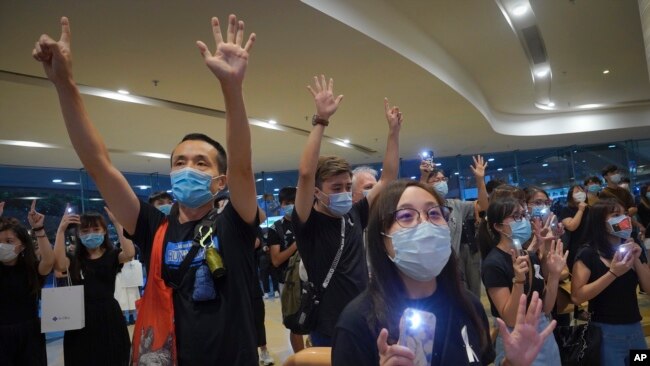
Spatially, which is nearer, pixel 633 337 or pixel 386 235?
pixel 386 235

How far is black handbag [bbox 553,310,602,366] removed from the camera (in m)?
2.35

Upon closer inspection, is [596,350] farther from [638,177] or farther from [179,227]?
[638,177]

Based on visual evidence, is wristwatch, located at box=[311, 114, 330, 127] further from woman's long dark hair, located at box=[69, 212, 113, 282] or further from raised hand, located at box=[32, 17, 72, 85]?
woman's long dark hair, located at box=[69, 212, 113, 282]

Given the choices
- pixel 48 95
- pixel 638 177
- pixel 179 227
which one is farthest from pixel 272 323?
pixel 638 177

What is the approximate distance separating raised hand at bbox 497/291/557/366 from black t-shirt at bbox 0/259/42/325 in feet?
10.7

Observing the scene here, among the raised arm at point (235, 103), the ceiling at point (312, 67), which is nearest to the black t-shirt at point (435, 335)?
the raised arm at point (235, 103)

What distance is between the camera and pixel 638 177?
475 inches

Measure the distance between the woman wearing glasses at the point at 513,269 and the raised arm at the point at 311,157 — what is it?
39.9 inches

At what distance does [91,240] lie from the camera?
3.21 metres

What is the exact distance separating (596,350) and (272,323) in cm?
490


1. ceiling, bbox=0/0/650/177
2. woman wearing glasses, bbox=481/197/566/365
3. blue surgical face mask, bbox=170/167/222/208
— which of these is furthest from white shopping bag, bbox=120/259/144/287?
woman wearing glasses, bbox=481/197/566/365

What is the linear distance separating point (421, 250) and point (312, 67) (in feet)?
14.0

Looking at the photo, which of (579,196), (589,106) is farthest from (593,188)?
(589,106)

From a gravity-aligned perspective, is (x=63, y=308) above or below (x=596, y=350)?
above
